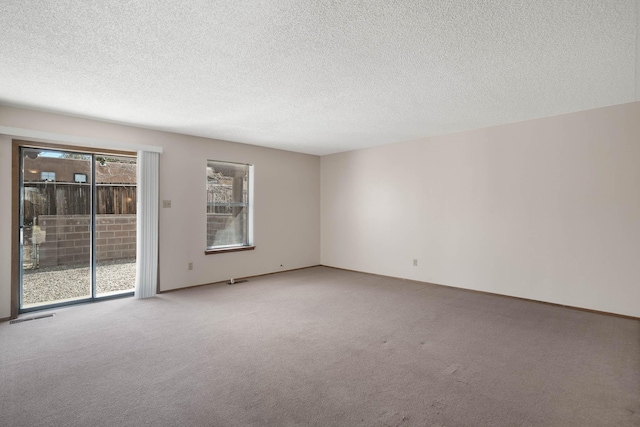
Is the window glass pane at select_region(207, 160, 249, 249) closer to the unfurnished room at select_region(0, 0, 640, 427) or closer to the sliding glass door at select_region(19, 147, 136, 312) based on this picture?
the unfurnished room at select_region(0, 0, 640, 427)

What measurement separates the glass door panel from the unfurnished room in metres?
0.03

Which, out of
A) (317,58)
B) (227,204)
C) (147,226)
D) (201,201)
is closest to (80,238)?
(147,226)

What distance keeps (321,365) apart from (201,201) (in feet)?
12.0

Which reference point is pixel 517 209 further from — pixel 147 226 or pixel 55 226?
pixel 55 226

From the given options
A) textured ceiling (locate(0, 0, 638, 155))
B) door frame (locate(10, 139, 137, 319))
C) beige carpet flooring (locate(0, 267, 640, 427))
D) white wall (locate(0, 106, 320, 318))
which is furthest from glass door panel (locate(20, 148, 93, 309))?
textured ceiling (locate(0, 0, 638, 155))

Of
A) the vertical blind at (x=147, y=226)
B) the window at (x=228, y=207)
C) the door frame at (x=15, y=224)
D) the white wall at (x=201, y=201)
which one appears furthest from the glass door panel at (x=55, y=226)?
the window at (x=228, y=207)

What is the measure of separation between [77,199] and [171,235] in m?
1.28

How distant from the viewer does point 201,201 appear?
5305 millimetres

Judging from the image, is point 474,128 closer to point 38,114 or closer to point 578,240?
point 578,240

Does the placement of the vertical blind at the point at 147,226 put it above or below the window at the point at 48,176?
below

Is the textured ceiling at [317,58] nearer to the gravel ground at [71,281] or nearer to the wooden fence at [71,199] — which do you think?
the wooden fence at [71,199]

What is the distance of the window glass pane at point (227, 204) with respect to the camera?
558cm

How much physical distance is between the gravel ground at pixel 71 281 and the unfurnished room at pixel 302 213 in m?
0.03

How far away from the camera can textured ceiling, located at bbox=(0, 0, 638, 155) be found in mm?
1936
